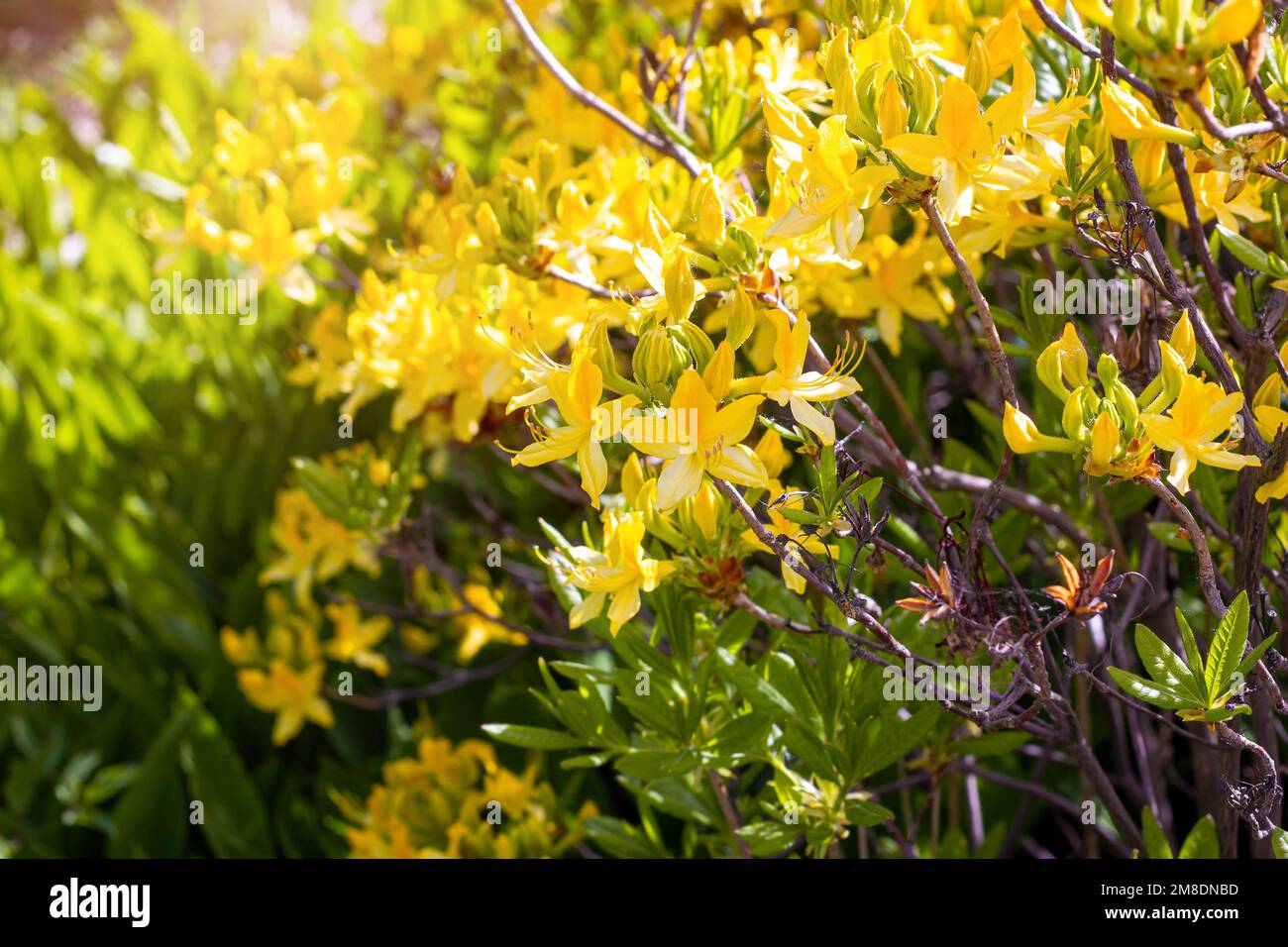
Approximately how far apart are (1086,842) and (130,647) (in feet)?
5.49

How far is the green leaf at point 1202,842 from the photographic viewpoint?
45.9 inches

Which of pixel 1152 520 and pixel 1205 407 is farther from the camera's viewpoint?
pixel 1152 520

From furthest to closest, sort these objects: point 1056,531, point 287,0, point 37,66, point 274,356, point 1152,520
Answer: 1. point 37,66
2. point 287,0
3. point 274,356
4. point 1056,531
5. point 1152,520

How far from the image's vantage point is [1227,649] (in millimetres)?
916

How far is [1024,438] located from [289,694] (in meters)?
1.38

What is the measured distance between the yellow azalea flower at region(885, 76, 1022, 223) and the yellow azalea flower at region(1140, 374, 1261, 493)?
0.22 meters

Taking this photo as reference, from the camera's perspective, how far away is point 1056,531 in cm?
153

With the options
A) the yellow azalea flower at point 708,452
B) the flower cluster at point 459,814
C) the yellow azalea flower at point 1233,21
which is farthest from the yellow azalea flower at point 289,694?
the yellow azalea flower at point 1233,21

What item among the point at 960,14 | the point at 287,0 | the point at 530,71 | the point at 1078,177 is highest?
the point at 287,0

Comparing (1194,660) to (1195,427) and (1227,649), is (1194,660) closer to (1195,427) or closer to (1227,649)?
(1227,649)

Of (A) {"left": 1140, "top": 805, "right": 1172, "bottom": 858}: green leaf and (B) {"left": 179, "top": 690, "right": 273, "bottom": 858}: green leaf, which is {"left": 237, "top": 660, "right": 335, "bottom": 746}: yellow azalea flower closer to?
(B) {"left": 179, "top": 690, "right": 273, "bottom": 858}: green leaf

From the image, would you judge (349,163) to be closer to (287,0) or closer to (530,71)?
(530,71)

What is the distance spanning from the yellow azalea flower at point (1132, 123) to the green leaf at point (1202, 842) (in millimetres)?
689
